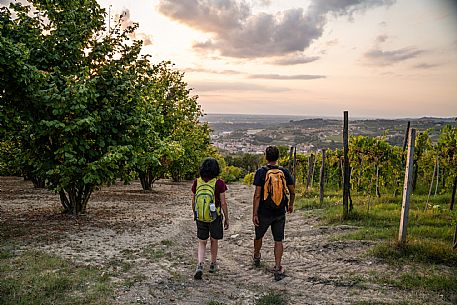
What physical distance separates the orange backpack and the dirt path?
138 centimetres

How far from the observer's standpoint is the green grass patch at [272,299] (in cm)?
490

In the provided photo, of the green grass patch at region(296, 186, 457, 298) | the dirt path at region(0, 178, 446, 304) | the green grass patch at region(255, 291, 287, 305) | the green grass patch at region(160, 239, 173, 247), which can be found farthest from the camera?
the green grass patch at region(160, 239, 173, 247)

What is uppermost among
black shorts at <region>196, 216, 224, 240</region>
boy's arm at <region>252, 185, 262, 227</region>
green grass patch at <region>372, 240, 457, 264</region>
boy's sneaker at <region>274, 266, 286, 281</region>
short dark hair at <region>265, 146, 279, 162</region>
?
short dark hair at <region>265, 146, 279, 162</region>

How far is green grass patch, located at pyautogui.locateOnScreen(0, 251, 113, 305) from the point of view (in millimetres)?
4617

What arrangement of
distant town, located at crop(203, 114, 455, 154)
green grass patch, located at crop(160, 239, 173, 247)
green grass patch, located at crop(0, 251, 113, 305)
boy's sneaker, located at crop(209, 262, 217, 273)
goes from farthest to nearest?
distant town, located at crop(203, 114, 455, 154) < green grass patch, located at crop(160, 239, 173, 247) < boy's sneaker, located at crop(209, 262, 217, 273) < green grass patch, located at crop(0, 251, 113, 305)

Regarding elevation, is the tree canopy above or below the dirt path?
above

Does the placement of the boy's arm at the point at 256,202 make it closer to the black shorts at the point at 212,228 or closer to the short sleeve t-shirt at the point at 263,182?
the short sleeve t-shirt at the point at 263,182

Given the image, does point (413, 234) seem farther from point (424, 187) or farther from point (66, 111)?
point (424, 187)

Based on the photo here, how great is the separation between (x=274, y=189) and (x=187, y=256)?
9.03ft

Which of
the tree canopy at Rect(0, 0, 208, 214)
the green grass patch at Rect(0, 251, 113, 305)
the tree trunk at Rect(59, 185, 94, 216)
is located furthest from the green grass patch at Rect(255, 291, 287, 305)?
the tree trunk at Rect(59, 185, 94, 216)

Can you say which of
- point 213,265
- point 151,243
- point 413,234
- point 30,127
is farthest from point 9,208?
point 413,234

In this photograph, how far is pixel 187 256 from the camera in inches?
283

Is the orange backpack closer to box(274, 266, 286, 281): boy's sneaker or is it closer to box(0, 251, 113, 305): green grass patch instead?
box(274, 266, 286, 281): boy's sneaker

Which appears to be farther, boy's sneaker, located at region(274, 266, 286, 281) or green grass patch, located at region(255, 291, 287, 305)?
boy's sneaker, located at region(274, 266, 286, 281)
